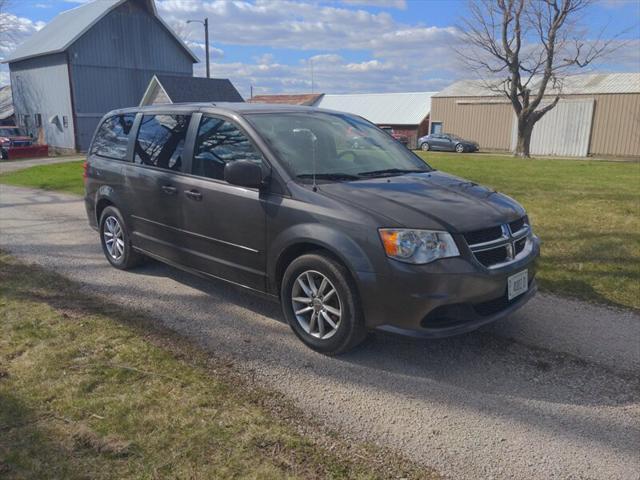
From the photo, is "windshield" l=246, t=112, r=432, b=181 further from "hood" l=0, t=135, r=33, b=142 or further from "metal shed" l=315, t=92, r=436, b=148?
"metal shed" l=315, t=92, r=436, b=148

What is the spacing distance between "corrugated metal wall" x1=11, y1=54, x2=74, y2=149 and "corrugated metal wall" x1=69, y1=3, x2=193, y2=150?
0.88m

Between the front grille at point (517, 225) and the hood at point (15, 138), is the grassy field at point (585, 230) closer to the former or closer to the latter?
the front grille at point (517, 225)

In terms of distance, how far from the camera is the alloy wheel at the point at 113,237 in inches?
235

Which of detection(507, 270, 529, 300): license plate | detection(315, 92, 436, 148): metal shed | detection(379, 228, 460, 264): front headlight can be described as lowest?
detection(507, 270, 529, 300): license plate

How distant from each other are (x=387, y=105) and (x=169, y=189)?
50845 millimetres

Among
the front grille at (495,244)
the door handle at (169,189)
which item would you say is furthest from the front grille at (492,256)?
the door handle at (169,189)

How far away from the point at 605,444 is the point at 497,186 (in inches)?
359

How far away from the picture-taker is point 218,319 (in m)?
4.60

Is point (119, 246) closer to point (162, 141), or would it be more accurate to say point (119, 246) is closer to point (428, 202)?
point (162, 141)

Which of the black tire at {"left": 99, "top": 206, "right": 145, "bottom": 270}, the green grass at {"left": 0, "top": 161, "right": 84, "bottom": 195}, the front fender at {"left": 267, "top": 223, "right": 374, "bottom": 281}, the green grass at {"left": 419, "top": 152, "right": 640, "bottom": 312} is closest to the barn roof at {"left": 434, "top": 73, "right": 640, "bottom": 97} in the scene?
the green grass at {"left": 419, "top": 152, "right": 640, "bottom": 312}

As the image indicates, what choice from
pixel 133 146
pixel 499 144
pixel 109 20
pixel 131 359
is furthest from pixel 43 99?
pixel 131 359

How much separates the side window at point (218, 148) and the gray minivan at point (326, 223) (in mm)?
13

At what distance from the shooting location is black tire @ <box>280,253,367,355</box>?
3.65 metres

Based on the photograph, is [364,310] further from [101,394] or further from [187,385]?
[101,394]
